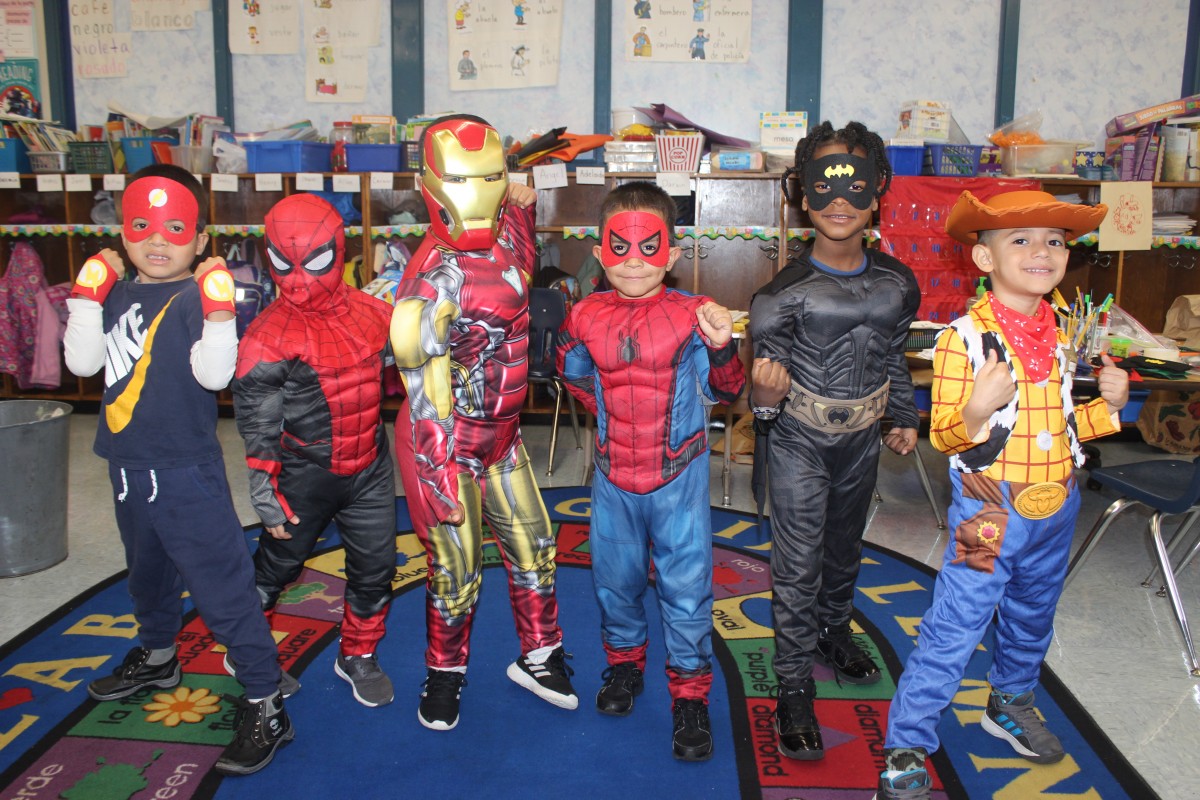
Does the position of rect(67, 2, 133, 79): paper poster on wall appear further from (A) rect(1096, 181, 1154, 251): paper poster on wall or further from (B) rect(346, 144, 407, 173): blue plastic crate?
(A) rect(1096, 181, 1154, 251): paper poster on wall

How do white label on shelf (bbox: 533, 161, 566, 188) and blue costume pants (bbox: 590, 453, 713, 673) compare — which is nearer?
blue costume pants (bbox: 590, 453, 713, 673)

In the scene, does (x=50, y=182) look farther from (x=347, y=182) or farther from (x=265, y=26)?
(x=347, y=182)

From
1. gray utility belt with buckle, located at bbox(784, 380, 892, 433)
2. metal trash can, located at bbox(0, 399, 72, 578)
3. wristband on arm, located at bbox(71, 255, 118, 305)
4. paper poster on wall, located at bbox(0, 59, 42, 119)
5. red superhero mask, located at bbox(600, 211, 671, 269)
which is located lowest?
metal trash can, located at bbox(0, 399, 72, 578)

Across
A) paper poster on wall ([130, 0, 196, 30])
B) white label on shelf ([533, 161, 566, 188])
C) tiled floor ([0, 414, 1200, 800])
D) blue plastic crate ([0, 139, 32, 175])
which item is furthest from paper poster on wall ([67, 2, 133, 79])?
white label on shelf ([533, 161, 566, 188])

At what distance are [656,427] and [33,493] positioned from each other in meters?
2.75

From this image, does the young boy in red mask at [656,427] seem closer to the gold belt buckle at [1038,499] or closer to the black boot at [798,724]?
the black boot at [798,724]

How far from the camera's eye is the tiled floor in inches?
100

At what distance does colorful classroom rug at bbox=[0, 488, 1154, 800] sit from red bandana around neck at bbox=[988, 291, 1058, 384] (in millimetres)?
1089

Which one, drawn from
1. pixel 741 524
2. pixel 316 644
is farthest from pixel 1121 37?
pixel 316 644

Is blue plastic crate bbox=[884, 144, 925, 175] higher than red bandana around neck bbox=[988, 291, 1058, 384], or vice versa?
blue plastic crate bbox=[884, 144, 925, 175]

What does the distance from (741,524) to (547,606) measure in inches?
72.3

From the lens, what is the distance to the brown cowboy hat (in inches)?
79.4

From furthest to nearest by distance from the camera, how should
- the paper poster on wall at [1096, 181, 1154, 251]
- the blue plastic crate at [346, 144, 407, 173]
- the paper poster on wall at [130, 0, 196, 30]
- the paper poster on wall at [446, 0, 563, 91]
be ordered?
the paper poster on wall at [130, 0, 196, 30], the paper poster on wall at [446, 0, 563, 91], the blue plastic crate at [346, 144, 407, 173], the paper poster on wall at [1096, 181, 1154, 251]

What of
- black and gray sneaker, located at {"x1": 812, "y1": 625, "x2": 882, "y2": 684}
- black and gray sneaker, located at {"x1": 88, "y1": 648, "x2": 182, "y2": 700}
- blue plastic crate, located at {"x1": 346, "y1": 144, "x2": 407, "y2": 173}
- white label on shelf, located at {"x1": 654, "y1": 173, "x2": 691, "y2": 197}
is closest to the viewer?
black and gray sneaker, located at {"x1": 88, "y1": 648, "x2": 182, "y2": 700}
